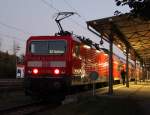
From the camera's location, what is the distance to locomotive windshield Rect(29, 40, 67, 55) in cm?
2227

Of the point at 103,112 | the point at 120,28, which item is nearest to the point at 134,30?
the point at 120,28

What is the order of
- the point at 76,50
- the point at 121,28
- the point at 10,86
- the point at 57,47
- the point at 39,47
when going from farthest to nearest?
the point at 10,86 → the point at 121,28 → the point at 76,50 → the point at 39,47 → the point at 57,47

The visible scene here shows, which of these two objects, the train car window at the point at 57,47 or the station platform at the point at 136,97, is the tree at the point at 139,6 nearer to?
the station platform at the point at 136,97

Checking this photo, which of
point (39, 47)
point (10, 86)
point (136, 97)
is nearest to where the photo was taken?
point (39, 47)

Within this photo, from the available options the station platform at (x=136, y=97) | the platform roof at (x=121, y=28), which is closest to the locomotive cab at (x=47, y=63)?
the platform roof at (x=121, y=28)

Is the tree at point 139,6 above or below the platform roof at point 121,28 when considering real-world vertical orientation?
below

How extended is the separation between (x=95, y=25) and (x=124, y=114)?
10103 millimetres

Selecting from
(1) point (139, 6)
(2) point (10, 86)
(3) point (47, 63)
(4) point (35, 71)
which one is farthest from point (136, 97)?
(1) point (139, 6)

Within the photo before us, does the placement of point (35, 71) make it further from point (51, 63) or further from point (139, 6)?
point (139, 6)

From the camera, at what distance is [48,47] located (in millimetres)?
22484

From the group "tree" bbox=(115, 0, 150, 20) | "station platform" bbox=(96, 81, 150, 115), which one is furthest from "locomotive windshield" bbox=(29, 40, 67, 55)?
"tree" bbox=(115, 0, 150, 20)

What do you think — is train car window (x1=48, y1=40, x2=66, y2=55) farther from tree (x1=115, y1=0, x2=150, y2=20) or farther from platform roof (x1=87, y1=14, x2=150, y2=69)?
tree (x1=115, y1=0, x2=150, y2=20)

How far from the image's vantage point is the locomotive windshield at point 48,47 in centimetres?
2227

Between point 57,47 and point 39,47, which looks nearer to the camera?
point 57,47
